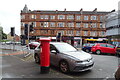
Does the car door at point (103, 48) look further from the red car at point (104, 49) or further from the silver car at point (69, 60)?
the silver car at point (69, 60)

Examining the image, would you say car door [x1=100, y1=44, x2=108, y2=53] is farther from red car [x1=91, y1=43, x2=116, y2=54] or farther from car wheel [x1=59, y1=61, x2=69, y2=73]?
car wheel [x1=59, y1=61, x2=69, y2=73]

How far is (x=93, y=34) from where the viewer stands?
46.1 meters

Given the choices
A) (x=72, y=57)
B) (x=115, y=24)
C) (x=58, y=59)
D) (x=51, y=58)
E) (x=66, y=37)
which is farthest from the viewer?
(x=66, y=37)

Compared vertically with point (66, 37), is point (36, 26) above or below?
above

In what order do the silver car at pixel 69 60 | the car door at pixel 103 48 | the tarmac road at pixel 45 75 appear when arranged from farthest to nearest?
the car door at pixel 103 48, the silver car at pixel 69 60, the tarmac road at pixel 45 75

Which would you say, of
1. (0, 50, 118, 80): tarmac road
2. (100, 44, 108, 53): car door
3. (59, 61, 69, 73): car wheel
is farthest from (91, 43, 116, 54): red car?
(59, 61, 69, 73): car wheel

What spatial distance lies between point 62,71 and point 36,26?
42030 mm

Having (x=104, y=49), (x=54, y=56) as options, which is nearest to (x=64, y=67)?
(x=54, y=56)

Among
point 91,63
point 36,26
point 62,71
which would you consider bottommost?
point 62,71

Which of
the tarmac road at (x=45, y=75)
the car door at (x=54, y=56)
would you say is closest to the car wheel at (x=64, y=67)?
the tarmac road at (x=45, y=75)

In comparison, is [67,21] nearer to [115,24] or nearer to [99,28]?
[99,28]

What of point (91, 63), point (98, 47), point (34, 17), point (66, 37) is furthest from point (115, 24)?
point (34, 17)

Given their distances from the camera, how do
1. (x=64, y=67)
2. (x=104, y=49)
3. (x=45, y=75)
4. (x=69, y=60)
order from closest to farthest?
(x=45, y=75) < (x=69, y=60) < (x=64, y=67) < (x=104, y=49)

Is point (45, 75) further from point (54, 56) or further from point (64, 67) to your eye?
point (54, 56)
